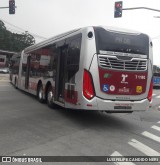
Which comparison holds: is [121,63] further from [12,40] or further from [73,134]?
[12,40]

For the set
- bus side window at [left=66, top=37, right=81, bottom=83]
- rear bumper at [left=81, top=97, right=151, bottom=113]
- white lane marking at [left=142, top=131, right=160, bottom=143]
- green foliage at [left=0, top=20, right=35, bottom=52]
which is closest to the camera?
white lane marking at [left=142, top=131, right=160, bottom=143]

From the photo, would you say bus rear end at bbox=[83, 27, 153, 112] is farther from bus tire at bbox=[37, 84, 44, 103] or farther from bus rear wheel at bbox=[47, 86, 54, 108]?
bus tire at bbox=[37, 84, 44, 103]

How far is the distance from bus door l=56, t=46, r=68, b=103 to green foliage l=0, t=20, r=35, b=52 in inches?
3774

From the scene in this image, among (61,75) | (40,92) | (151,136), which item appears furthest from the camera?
(40,92)

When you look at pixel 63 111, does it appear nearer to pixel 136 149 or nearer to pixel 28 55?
pixel 136 149

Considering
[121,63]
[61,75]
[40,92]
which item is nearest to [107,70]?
[121,63]

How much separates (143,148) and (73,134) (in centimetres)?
202

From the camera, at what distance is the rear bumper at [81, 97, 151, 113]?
31.2 feet

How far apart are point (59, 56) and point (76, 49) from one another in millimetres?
2061

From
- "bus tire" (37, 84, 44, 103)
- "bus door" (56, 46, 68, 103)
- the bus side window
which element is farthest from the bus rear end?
"bus tire" (37, 84, 44, 103)

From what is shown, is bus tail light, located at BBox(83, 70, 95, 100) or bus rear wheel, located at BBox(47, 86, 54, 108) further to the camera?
bus rear wheel, located at BBox(47, 86, 54, 108)

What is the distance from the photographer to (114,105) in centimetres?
980

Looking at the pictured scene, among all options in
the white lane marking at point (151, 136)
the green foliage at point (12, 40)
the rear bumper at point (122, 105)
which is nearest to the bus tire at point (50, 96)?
the rear bumper at point (122, 105)

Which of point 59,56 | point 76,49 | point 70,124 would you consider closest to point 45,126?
point 70,124
